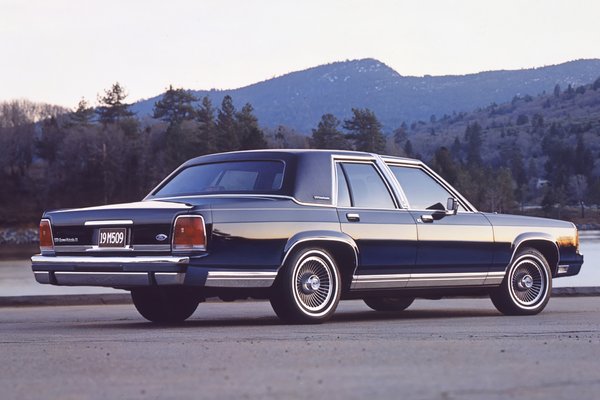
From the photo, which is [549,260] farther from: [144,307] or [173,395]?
[173,395]

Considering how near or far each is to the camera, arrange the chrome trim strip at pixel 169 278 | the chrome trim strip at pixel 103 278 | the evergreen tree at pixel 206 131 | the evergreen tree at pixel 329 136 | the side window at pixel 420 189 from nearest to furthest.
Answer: the chrome trim strip at pixel 169 278, the chrome trim strip at pixel 103 278, the side window at pixel 420 189, the evergreen tree at pixel 206 131, the evergreen tree at pixel 329 136

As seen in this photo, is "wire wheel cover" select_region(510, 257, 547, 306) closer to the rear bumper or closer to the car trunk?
the rear bumper

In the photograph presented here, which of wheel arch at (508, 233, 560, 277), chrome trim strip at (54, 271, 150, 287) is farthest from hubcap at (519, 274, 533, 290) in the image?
chrome trim strip at (54, 271, 150, 287)

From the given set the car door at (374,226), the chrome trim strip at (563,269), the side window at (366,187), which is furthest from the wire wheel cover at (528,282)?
the side window at (366,187)

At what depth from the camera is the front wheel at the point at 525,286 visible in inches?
505

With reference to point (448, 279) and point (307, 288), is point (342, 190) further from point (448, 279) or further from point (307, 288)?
point (448, 279)

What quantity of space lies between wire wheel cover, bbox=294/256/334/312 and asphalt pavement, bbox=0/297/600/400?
296mm

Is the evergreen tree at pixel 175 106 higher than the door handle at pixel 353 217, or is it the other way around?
the evergreen tree at pixel 175 106

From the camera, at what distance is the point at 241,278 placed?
1031 cm

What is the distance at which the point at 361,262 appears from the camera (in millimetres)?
11211

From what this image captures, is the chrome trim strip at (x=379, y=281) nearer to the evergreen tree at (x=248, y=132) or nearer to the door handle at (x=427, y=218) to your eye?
the door handle at (x=427, y=218)

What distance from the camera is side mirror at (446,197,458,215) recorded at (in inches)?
480

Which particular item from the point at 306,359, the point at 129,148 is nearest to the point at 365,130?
the point at 129,148

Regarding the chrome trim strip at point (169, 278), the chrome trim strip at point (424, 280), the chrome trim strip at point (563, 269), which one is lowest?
the chrome trim strip at point (563, 269)
